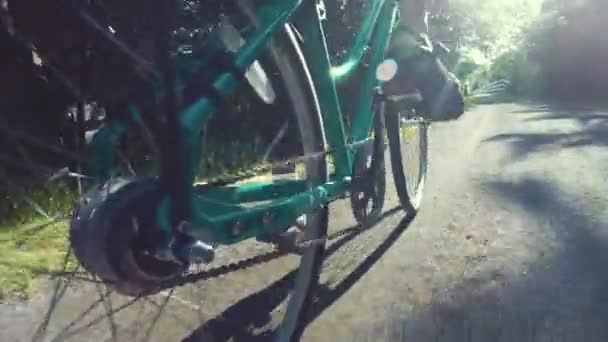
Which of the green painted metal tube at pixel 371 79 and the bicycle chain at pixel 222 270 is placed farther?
the green painted metal tube at pixel 371 79

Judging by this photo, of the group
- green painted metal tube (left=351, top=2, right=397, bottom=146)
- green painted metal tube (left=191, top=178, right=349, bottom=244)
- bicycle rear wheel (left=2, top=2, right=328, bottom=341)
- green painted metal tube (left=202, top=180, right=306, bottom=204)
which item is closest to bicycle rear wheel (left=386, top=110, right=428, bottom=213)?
green painted metal tube (left=351, top=2, right=397, bottom=146)

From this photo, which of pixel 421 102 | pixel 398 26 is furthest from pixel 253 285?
pixel 398 26

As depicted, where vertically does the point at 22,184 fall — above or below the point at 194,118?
below

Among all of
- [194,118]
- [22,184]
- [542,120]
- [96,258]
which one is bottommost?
[542,120]

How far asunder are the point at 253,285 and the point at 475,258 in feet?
4.10

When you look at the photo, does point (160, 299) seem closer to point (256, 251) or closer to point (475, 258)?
point (256, 251)

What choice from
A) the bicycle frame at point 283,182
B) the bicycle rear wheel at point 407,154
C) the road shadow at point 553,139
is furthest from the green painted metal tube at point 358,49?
the road shadow at point 553,139

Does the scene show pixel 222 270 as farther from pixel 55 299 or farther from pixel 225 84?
pixel 55 299

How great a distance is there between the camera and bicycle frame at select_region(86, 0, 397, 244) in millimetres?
2045

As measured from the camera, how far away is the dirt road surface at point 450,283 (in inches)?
113

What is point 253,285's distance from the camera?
3.44 meters

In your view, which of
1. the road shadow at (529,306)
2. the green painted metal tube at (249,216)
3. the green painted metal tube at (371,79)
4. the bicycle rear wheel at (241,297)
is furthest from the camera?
the green painted metal tube at (371,79)

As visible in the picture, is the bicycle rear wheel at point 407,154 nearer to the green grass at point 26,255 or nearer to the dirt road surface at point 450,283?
the dirt road surface at point 450,283

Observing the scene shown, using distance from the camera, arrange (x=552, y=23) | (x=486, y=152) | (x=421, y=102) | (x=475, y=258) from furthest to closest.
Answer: (x=552, y=23) → (x=486, y=152) → (x=421, y=102) → (x=475, y=258)
